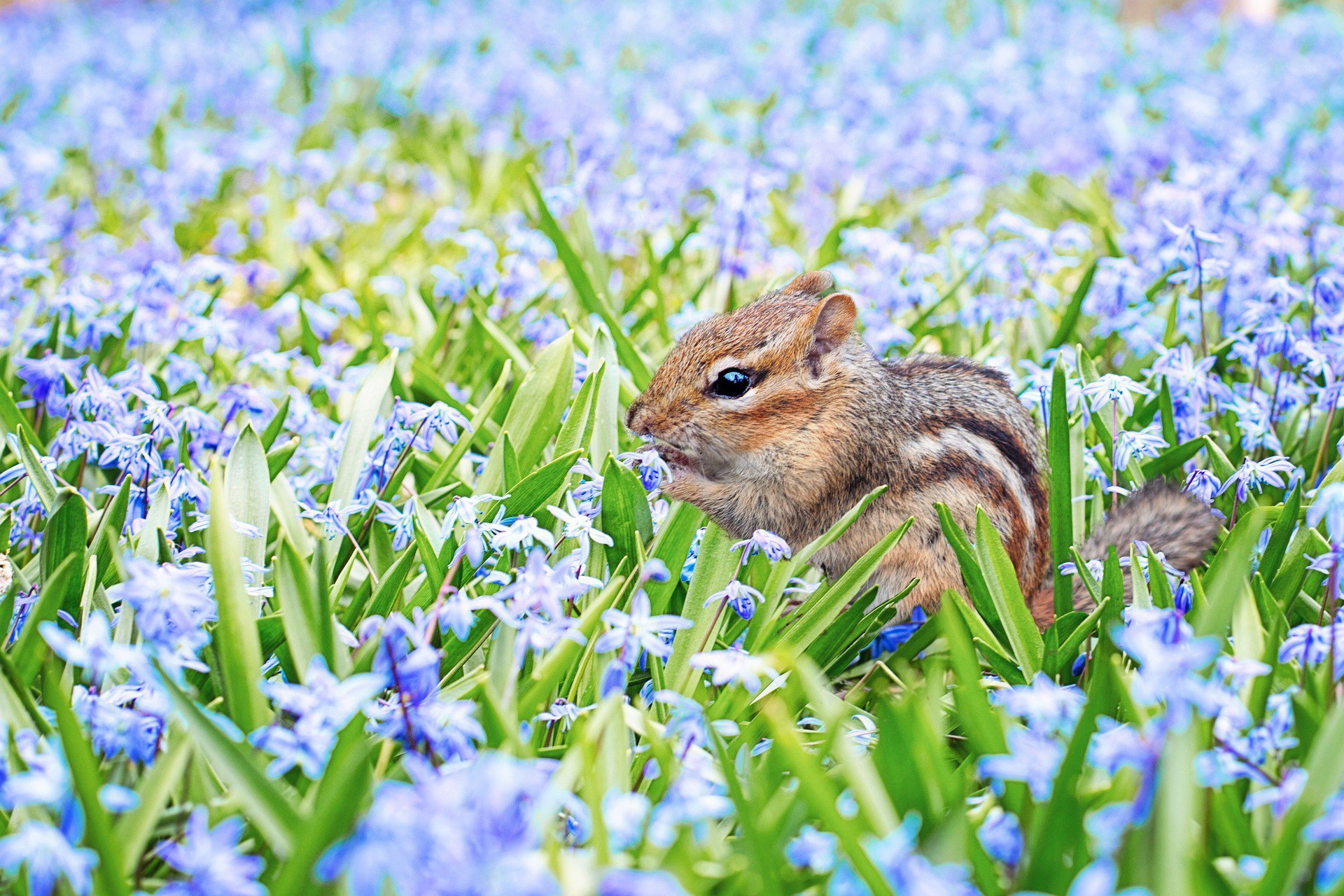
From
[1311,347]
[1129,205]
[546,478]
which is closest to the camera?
[546,478]

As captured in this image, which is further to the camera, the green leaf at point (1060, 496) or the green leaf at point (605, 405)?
the green leaf at point (605, 405)

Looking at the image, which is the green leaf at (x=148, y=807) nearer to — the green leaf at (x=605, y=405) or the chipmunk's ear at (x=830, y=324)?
the green leaf at (x=605, y=405)

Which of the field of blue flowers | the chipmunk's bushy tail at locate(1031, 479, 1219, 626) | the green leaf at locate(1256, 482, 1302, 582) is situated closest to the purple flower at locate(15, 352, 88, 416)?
the field of blue flowers

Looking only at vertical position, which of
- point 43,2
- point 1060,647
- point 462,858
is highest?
point 43,2

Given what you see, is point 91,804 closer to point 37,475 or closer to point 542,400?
point 37,475

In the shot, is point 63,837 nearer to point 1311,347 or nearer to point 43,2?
point 1311,347

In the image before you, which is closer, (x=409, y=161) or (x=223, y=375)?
(x=223, y=375)

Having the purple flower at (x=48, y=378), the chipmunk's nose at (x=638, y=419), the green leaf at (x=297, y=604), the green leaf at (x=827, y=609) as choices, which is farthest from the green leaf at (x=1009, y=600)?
the purple flower at (x=48, y=378)

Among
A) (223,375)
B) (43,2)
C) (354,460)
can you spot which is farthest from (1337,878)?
(43,2)
